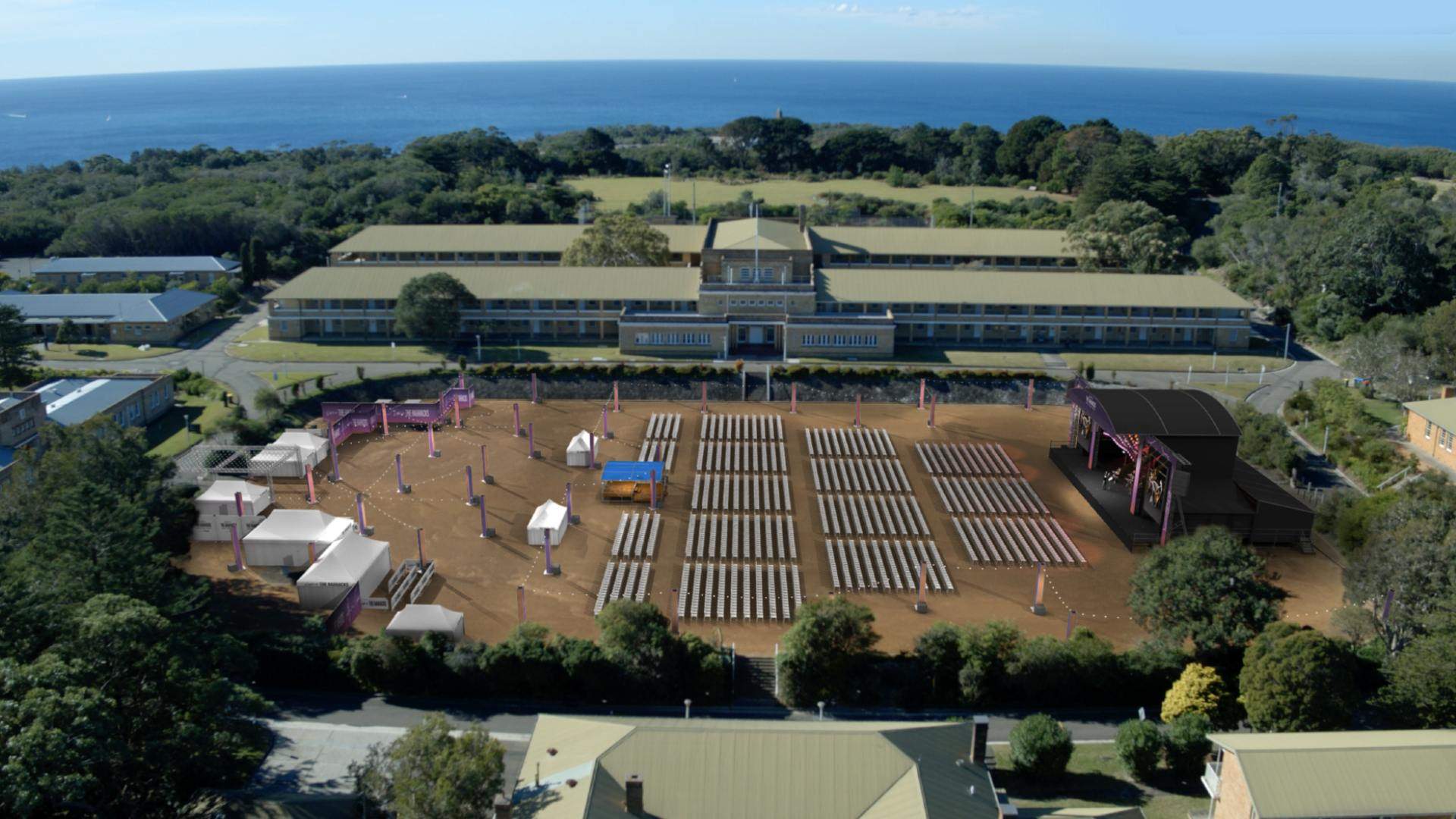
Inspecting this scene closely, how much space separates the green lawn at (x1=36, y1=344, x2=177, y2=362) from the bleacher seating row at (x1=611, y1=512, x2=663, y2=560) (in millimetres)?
40828

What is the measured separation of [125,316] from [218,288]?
9.40 meters

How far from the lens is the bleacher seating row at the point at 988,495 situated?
145 feet

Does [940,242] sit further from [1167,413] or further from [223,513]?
[223,513]

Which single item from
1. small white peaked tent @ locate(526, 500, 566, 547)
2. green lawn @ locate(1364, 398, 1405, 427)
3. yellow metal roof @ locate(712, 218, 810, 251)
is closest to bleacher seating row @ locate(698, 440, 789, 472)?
small white peaked tent @ locate(526, 500, 566, 547)

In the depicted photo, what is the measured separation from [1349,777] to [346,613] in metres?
29.1

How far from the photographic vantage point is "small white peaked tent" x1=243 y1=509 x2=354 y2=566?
126 ft

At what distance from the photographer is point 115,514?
98.7 feet

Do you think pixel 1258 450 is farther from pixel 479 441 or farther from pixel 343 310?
pixel 343 310

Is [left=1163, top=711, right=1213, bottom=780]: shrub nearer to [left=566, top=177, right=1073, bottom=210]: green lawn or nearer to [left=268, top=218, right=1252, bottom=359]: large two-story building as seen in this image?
[left=268, top=218, right=1252, bottom=359]: large two-story building

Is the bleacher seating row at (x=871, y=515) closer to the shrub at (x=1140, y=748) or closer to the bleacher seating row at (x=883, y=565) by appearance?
the bleacher seating row at (x=883, y=565)

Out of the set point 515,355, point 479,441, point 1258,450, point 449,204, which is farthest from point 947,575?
point 449,204

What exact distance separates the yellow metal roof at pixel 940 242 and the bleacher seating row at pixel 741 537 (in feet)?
140

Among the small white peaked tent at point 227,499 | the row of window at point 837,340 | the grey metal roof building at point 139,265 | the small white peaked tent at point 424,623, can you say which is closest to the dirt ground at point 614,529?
the small white peaked tent at point 424,623

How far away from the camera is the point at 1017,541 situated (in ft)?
135
